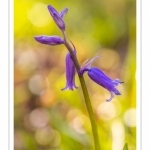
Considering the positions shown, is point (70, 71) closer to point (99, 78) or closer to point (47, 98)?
point (99, 78)

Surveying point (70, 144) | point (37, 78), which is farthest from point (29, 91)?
point (70, 144)

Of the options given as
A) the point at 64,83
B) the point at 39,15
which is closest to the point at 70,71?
the point at 64,83

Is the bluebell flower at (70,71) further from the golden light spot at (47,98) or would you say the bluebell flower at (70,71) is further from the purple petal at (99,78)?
the golden light spot at (47,98)

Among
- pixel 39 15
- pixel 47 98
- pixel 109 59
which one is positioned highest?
pixel 39 15

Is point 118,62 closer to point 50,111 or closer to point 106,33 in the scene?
point 106,33

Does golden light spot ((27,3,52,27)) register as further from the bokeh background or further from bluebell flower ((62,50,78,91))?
bluebell flower ((62,50,78,91))

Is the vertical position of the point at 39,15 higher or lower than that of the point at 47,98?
higher

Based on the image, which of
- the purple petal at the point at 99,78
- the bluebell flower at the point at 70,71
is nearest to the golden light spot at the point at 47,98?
the bluebell flower at the point at 70,71

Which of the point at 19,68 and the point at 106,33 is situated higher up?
the point at 106,33

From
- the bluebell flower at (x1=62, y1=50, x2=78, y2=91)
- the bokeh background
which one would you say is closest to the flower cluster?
the bluebell flower at (x1=62, y1=50, x2=78, y2=91)
